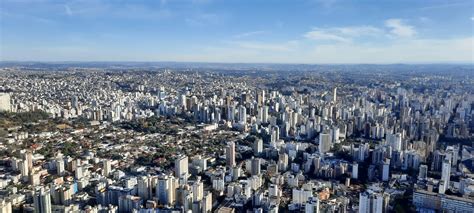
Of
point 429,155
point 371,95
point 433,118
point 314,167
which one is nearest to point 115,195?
point 314,167

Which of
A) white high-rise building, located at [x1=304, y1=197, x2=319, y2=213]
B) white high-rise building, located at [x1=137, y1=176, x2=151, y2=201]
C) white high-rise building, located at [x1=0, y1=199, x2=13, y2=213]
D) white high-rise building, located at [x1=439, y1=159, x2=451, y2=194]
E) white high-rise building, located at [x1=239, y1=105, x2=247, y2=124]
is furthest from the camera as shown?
white high-rise building, located at [x1=239, y1=105, x2=247, y2=124]

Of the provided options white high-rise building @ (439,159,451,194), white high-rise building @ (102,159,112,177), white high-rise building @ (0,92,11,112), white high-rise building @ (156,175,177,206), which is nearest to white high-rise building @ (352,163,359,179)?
white high-rise building @ (439,159,451,194)

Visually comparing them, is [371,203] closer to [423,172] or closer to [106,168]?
[423,172]

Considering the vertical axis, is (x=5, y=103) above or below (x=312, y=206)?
above

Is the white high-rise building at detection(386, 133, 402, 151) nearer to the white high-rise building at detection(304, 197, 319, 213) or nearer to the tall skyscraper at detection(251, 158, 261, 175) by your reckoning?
the tall skyscraper at detection(251, 158, 261, 175)

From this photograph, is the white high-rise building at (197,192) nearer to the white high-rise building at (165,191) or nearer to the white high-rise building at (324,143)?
the white high-rise building at (165,191)

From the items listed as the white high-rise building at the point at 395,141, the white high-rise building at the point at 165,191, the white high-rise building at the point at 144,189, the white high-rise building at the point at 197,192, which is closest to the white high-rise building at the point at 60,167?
the white high-rise building at the point at 144,189

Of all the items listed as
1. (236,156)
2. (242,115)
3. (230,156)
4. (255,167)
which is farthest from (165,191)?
(242,115)

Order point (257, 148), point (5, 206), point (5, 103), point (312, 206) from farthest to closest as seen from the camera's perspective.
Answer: point (5, 103) → point (257, 148) → point (312, 206) → point (5, 206)

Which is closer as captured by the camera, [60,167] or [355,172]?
[60,167]
